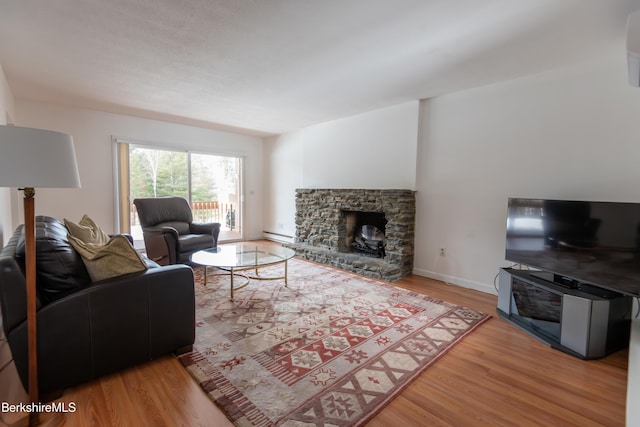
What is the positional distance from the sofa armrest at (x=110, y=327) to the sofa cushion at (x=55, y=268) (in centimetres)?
10

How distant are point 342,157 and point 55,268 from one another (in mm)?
3922

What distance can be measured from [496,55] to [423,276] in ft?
8.75

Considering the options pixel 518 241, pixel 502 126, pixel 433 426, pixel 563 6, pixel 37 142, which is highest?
pixel 563 6

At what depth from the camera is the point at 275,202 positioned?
20.9 ft

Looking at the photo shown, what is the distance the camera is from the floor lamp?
1.24 metres

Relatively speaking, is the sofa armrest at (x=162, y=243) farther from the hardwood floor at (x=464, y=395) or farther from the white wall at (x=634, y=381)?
the white wall at (x=634, y=381)

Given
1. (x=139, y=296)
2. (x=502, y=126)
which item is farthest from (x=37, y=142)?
(x=502, y=126)

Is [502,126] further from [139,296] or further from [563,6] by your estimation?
[139,296]

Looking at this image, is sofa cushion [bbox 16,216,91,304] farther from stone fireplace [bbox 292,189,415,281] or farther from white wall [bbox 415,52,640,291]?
white wall [bbox 415,52,640,291]

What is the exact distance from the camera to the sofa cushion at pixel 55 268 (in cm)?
159

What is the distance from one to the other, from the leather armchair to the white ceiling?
152cm

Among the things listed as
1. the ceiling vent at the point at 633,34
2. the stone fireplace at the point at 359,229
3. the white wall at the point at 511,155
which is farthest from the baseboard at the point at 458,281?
the ceiling vent at the point at 633,34

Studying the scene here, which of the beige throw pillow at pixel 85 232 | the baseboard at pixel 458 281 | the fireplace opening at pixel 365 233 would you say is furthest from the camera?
the fireplace opening at pixel 365 233

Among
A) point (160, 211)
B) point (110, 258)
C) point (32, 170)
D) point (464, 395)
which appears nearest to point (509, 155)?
point (464, 395)
